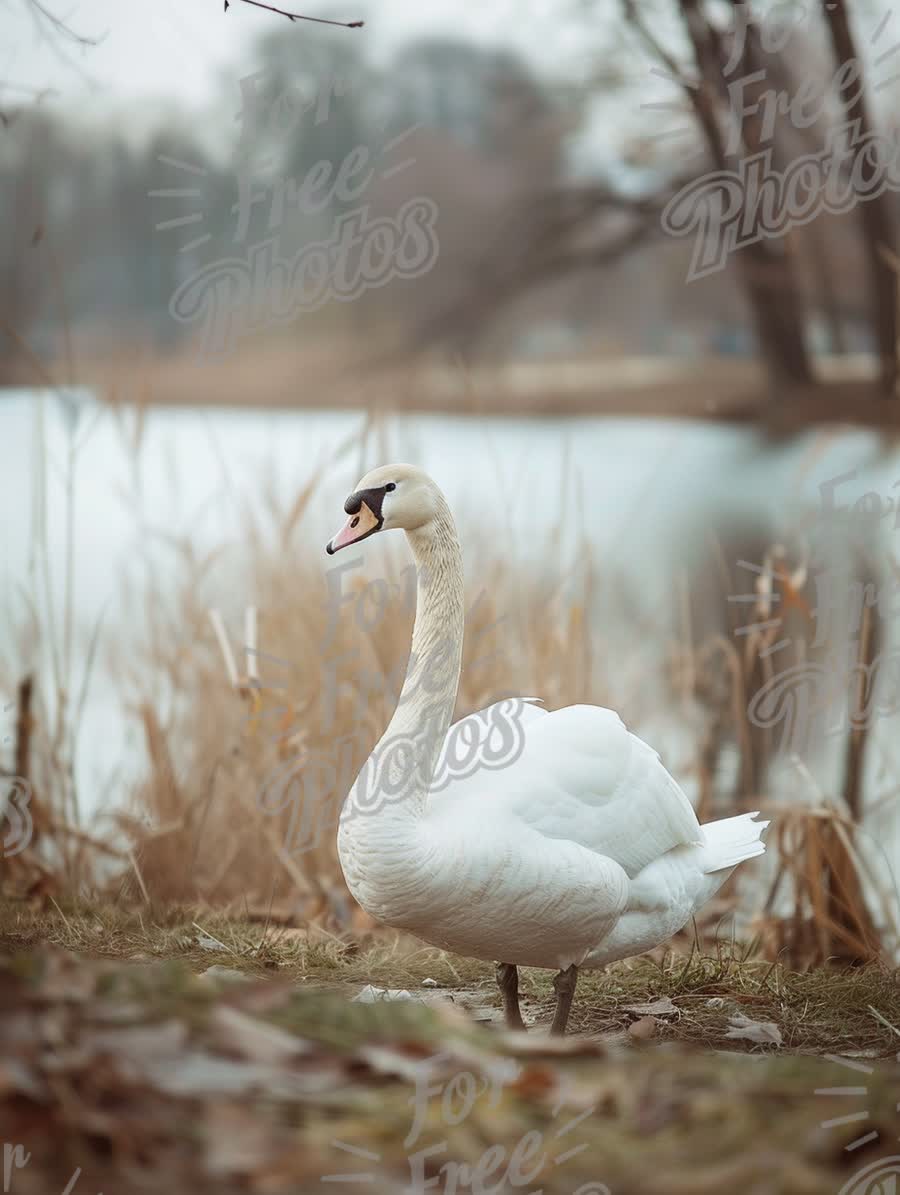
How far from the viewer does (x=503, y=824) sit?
2041 millimetres

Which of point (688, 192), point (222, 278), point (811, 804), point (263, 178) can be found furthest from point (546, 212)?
point (811, 804)

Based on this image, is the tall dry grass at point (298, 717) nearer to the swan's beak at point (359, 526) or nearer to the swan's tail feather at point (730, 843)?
the swan's tail feather at point (730, 843)

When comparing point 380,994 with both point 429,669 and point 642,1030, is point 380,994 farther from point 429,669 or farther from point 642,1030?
point 429,669

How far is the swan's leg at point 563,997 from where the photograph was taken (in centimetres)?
212

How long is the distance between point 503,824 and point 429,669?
1.03 feet

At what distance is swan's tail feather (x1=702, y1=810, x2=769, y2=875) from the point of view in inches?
92.5

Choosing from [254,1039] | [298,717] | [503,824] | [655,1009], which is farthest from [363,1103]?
[298,717]

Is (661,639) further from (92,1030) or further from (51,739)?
(92,1030)

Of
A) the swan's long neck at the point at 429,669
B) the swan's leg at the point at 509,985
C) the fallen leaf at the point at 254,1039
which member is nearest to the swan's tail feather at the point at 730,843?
the swan's leg at the point at 509,985

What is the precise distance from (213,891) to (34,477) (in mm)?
1103

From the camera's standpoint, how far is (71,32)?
7.60 ft

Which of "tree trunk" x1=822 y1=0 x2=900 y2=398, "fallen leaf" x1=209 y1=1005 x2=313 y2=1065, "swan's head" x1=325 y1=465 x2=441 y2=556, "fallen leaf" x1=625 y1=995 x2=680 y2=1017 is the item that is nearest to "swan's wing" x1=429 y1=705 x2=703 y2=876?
"fallen leaf" x1=625 y1=995 x2=680 y2=1017

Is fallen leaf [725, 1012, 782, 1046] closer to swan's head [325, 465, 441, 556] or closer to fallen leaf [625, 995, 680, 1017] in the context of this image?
fallen leaf [625, 995, 680, 1017]

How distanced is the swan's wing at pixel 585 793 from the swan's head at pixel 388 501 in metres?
0.43
